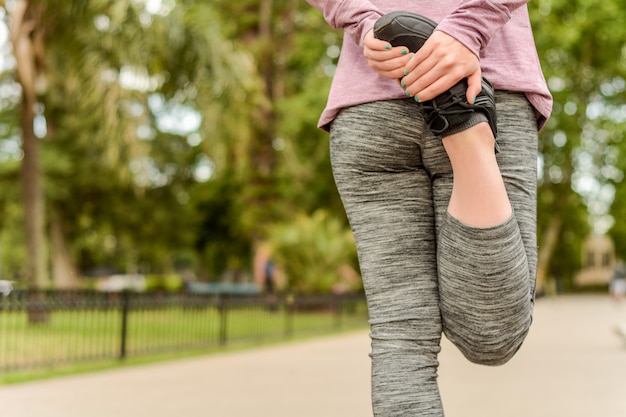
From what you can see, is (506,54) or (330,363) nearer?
(506,54)

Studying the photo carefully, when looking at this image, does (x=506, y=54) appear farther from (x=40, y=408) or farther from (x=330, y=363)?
(x=330, y=363)

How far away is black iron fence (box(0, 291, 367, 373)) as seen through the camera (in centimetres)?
806

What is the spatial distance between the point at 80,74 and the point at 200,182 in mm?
23032

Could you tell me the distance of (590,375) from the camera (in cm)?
788

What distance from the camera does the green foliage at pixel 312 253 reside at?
62.9 ft

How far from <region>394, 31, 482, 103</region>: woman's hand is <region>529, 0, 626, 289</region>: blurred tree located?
73.6 ft

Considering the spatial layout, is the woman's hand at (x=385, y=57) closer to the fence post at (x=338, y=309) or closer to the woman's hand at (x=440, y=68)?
the woman's hand at (x=440, y=68)

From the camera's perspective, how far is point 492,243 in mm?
1565

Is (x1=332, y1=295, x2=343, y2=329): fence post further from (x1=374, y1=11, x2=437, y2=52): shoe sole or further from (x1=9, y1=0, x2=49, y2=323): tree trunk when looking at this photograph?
(x1=374, y1=11, x2=437, y2=52): shoe sole

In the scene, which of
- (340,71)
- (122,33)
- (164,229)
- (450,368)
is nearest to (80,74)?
Answer: (122,33)

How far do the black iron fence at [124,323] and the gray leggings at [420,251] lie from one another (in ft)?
20.7

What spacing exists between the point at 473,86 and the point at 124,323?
8.01m

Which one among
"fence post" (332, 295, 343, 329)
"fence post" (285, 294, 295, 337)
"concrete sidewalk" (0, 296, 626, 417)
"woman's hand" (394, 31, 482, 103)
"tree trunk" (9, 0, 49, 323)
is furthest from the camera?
"fence post" (332, 295, 343, 329)

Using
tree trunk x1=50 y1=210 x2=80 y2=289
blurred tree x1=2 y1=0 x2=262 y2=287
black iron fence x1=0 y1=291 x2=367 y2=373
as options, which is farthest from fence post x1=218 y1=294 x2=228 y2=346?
tree trunk x1=50 y1=210 x2=80 y2=289
